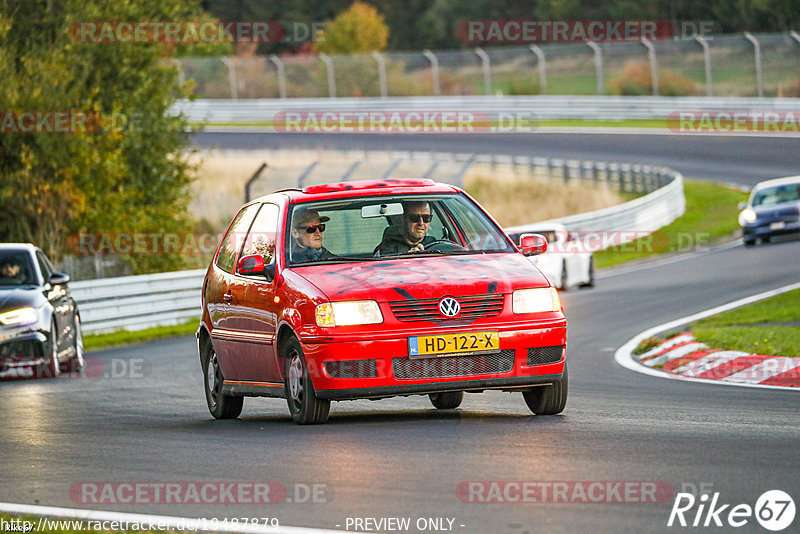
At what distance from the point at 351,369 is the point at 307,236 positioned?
4.46ft

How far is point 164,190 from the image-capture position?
3155 cm

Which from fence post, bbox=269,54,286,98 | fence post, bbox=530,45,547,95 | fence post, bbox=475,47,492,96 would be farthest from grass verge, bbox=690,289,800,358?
fence post, bbox=269,54,286,98

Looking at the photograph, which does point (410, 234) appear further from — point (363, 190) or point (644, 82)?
point (644, 82)

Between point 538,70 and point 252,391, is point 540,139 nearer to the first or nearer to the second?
point 538,70

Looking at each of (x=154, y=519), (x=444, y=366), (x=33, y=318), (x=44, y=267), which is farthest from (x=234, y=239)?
(x=44, y=267)

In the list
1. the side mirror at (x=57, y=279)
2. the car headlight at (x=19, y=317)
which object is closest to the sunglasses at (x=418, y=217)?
the car headlight at (x=19, y=317)

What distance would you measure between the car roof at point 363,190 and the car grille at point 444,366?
1591mm

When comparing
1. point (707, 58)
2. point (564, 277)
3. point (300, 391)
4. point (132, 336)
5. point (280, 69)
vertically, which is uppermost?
point (300, 391)

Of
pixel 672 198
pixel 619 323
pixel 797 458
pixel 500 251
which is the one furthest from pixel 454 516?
pixel 672 198

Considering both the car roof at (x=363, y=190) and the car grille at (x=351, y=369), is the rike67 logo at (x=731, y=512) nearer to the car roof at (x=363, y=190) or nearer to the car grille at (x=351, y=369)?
the car grille at (x=351, y=369)

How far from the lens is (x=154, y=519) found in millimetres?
6469

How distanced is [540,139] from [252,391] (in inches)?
1614

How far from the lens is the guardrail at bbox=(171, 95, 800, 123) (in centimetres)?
4981

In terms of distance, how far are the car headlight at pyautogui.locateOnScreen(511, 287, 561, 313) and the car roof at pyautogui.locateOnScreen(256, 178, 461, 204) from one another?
52.0 inches
